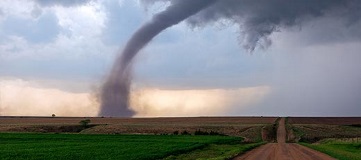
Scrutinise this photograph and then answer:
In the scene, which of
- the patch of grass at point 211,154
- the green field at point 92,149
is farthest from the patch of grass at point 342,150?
the green field at point 92,149

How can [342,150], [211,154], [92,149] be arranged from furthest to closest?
1. [342,150]
2. [92,149]
3. [211,154]

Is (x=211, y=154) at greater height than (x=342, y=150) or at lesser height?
lesser

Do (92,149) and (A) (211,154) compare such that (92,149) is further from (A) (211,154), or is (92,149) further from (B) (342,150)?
(B) (342,150)

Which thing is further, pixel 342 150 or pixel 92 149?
pixel 342 150

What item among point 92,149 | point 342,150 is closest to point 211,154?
point 92,149

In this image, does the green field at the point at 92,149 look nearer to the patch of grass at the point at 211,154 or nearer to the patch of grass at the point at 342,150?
the patch of grass at the point at 211,154

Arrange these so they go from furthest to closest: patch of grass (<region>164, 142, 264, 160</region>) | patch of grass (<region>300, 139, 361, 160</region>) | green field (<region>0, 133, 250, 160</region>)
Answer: patch of grass (<region>300, 139, 361, 160</region>)
patch of grass (<region>164, 142, 264, 160</region>)
green field (<region>0, 133, 250, 160</region>)

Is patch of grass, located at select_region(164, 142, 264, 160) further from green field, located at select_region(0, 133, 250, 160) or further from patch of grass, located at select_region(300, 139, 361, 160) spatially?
patch of grass, located at select_region(300, 139, 361, 160)

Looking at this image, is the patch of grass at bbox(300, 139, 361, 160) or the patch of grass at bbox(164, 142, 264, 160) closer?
the patch of grass at bbox(164, 142, 264, 160)

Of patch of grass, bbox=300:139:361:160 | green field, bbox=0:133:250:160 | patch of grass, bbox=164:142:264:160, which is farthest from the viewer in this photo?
patch of grass, bbox=300:139:361:160

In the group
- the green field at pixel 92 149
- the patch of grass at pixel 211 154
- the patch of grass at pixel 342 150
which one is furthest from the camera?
the patch of grass at pixel 342 150

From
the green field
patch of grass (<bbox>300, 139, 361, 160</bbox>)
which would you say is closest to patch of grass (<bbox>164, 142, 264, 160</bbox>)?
the green field

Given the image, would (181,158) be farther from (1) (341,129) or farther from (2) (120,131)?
(1) (341,129)

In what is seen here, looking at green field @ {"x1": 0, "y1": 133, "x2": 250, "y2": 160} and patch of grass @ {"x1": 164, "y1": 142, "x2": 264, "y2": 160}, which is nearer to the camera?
green field @ {"x1": 0, "y1": 133, "x2": 250, "y2": 160}
